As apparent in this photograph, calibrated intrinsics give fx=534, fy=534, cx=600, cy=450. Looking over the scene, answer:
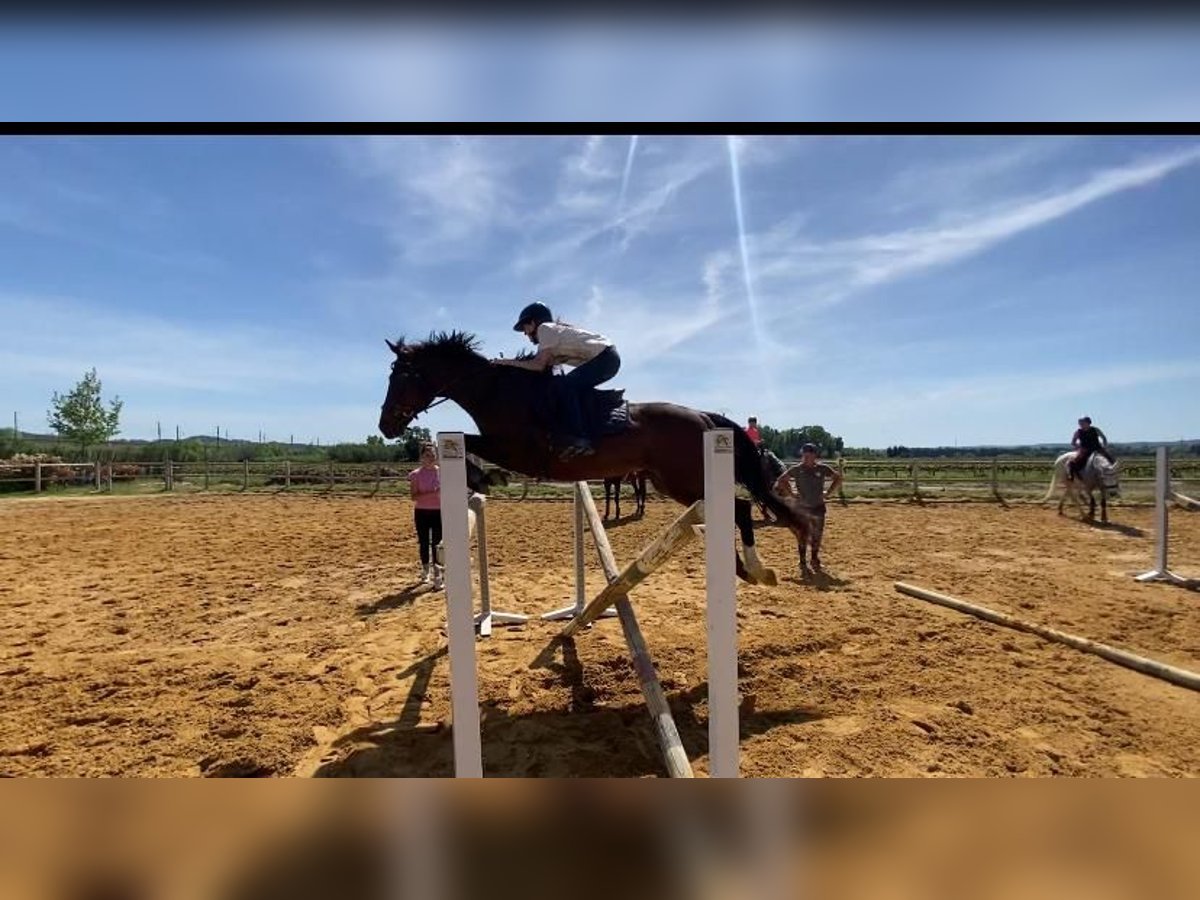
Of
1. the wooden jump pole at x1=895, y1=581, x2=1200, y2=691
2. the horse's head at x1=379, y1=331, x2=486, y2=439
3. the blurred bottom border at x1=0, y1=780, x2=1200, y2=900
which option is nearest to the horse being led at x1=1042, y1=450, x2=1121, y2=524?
the wooden jump pole at x1=895, y1=581, x2=1200, y2=691

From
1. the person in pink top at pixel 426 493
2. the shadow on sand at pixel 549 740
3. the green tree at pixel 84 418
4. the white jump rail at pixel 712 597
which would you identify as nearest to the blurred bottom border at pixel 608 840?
the white jump rail at pixel 712 597

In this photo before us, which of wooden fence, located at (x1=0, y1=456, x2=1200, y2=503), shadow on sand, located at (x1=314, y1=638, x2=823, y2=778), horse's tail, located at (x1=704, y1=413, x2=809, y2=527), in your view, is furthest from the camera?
wooden fence, located at (x1=0, y1=456, x2=1200, y2=503)

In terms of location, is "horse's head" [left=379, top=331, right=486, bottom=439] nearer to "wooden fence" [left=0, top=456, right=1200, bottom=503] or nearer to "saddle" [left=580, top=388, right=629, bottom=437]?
"saddle" [left=580, top=388, right=629, bottom=437]

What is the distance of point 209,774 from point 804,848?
2.38 meters

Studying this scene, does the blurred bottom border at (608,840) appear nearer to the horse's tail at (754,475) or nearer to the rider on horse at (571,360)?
the rider on horse at (571,360)

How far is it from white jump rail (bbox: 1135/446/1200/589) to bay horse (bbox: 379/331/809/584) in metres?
4.77

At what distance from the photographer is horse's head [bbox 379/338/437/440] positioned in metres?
3.41

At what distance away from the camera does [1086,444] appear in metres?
9.99

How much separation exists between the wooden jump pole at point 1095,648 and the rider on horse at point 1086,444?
27.1 feet

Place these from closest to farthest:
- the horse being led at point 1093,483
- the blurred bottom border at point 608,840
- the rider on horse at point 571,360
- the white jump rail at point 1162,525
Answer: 1. the blurred bottom border at point 608,840
2. the rider on horse at point 571,360
3. the white jump rail at point 1162,525
4. the horse being led at point 1093,483

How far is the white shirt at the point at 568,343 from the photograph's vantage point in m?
3.41

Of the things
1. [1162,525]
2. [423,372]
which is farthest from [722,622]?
[1162,525]

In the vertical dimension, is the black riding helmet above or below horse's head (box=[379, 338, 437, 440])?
above
